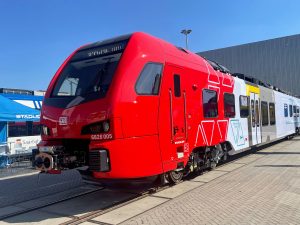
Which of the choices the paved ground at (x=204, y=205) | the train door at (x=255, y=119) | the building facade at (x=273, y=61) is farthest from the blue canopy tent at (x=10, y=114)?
the building facade at (x=273, y=61)

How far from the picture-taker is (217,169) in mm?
11203

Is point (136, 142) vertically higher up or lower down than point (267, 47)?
lower down

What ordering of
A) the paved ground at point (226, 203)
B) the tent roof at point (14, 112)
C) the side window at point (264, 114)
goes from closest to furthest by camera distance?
the paved ground at point (226, 203), the tent roof at point (14, 112), the side window at point (264, 114)

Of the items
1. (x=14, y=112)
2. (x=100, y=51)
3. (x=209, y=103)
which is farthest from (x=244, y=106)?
(x=14, y=112)

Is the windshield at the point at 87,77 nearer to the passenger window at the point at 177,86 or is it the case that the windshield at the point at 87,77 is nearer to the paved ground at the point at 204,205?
the passenger window at the point at 177,86

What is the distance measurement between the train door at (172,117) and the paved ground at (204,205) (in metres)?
0.85

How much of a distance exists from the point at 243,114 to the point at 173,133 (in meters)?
5.62

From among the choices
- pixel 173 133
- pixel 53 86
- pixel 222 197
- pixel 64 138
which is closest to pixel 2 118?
pixel 53 86

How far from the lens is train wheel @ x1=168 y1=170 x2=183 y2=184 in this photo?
837cm

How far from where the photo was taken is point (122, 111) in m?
6.36

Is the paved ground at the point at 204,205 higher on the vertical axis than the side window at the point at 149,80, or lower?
lower

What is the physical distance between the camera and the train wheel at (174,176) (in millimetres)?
8367

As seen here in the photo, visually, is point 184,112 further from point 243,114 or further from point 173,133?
point 243,114

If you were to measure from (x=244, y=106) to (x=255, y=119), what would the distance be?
1369 mm
